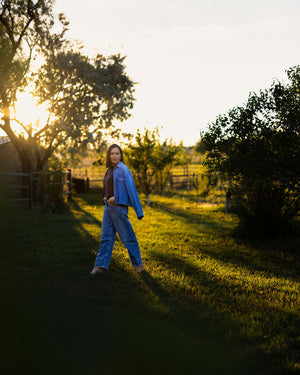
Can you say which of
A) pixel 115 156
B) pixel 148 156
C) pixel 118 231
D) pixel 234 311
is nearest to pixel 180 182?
pixel 148 156

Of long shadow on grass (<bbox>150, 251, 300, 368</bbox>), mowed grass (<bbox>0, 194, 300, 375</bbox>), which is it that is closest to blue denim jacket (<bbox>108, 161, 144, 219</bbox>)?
mowed grass (<bbox>0, 194, 300, 375</bbox>)

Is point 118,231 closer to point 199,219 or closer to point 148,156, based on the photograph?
point 199,219

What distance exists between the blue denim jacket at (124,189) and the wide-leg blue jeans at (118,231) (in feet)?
0.51

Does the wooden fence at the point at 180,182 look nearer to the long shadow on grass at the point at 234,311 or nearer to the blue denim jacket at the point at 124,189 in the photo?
the blue denim jacket at the point at 124,189

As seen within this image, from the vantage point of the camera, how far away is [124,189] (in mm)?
6125

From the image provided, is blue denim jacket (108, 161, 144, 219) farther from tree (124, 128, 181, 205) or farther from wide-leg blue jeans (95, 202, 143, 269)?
tree (124, 128, 181, 205)

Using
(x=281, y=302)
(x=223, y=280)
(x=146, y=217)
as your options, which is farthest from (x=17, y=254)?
(x=146, y=217)

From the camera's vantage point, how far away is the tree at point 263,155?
8336mm

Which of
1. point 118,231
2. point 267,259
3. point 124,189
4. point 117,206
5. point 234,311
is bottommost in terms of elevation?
point 267,259

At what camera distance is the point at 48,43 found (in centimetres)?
2269

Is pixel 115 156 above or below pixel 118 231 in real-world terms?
above

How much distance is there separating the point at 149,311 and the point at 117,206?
6.46ft

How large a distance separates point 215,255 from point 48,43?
1881 cm

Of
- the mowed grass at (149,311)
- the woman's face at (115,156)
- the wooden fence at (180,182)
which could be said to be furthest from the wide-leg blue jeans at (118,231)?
the wooden fence at (180,182)
